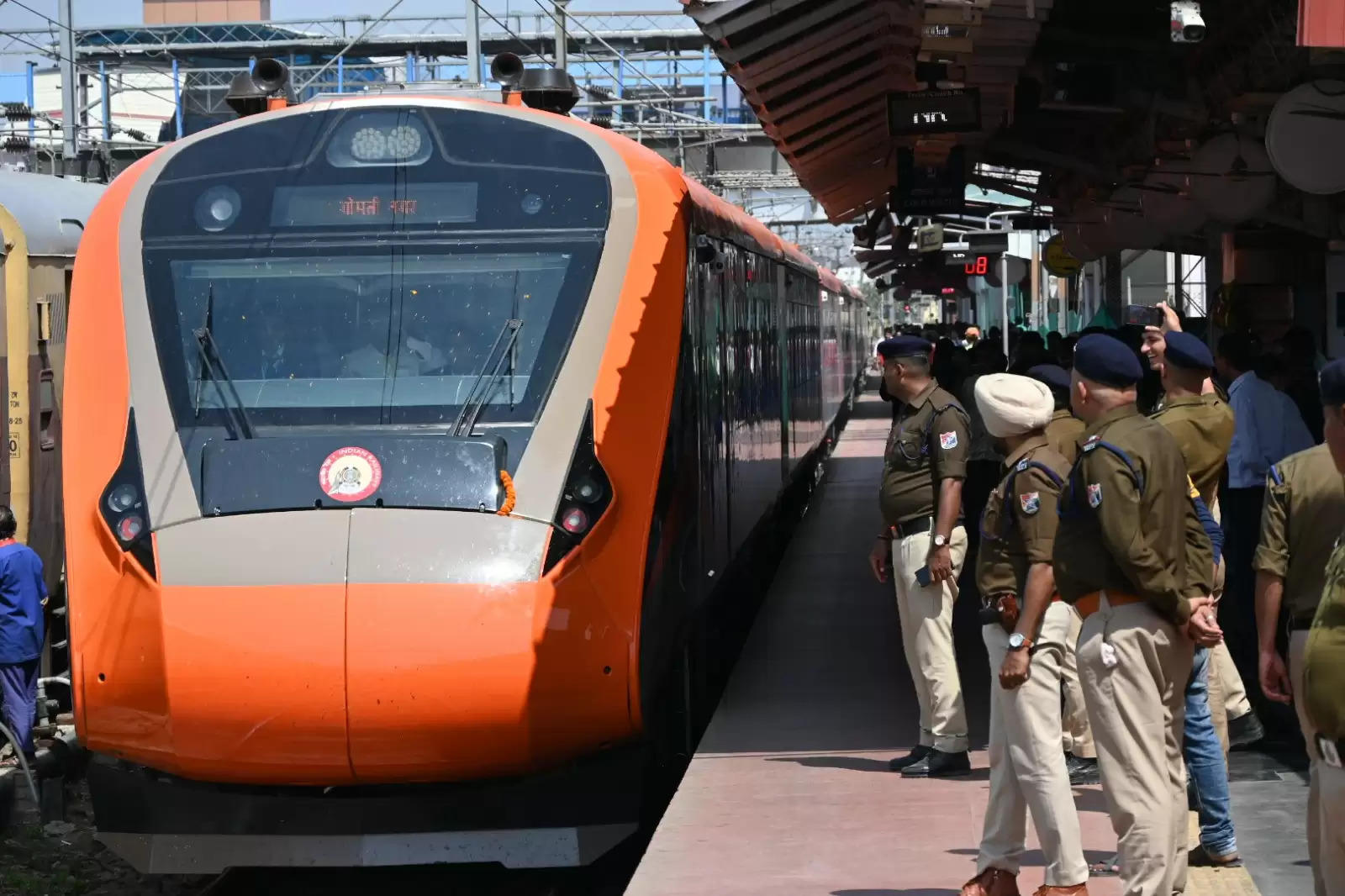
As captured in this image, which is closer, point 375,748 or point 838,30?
point 375,748

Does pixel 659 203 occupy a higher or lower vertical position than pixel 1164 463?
higher

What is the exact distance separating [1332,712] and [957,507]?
3966 mm

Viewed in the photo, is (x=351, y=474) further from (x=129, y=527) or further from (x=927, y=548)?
(x=927, y=548)

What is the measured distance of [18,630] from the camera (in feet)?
33.8

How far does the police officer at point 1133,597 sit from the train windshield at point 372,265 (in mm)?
2511

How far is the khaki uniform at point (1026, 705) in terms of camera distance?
6.18m

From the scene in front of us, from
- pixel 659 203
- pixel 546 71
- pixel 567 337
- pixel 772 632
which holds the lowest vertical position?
pixel 772 632

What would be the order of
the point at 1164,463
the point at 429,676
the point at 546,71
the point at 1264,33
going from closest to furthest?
the point at 1164,463, the point at 429,676, the point at 546,71, the point at 1264,33

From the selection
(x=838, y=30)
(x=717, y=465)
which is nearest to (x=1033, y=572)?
(x=717, y=465)

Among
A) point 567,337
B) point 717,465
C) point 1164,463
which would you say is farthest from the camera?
point 717,465

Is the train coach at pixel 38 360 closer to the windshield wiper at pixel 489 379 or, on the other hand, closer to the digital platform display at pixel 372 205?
the digital platform display at pixel 372 205

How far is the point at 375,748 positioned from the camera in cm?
700

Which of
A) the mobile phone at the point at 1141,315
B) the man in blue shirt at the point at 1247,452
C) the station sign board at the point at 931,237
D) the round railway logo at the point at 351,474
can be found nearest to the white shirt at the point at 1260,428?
the man in blue shirt at the point at 1247,452

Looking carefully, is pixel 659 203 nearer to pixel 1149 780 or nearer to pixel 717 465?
→ pixel 717 465
